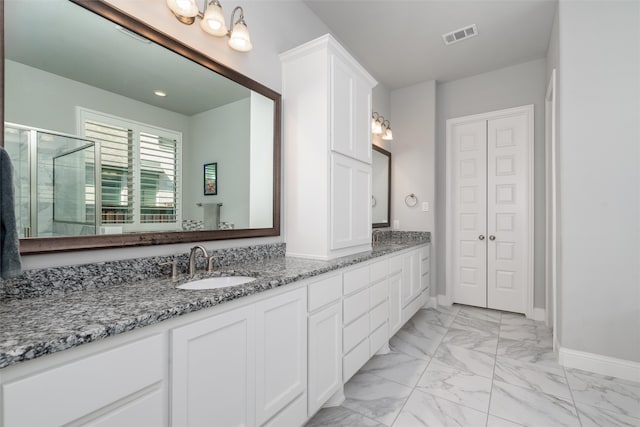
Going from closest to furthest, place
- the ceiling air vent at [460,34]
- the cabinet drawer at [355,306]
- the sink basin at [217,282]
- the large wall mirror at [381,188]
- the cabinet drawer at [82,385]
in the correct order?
the cabinet drawer at [82,385] < the sink basin at [217,282] < the cabinet drawer at [355,306] < the ceiling air vent at [460,34] < the large wall mirror at [381,188]

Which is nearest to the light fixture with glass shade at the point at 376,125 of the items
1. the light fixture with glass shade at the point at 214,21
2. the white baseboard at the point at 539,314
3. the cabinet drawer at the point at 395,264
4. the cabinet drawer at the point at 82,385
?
the cabinet drawer at the point at 395,264

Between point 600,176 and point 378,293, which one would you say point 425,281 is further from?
point 600,176

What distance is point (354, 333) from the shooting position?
1926 millimetres

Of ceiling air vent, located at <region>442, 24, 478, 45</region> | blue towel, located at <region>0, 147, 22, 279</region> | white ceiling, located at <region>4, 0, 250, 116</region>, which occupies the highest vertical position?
ceiling air vent, located at <region>442, 24, 478, 45</region>

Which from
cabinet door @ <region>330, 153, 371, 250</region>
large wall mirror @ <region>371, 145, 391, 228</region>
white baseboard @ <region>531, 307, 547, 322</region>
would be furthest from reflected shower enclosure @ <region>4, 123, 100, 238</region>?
white baseboard @ <region>531, 307, 547, 322</region>

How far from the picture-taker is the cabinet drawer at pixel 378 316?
85.0 inches

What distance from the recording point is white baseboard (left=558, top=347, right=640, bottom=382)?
205cm

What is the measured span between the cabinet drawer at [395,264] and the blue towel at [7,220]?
2214mm

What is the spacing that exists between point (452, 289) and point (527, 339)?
3.60 ft

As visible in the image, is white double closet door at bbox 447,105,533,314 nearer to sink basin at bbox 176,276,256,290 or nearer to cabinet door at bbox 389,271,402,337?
cabinet door at bbox 389,271,402,337

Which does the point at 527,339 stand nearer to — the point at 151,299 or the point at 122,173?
the point at 151,299

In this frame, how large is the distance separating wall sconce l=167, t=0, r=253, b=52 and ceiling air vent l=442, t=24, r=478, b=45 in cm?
206

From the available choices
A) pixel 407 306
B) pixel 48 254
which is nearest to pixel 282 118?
pixel 48 254

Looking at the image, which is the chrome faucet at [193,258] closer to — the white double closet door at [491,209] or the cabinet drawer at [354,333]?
the cabinet drawer at [354,333]
